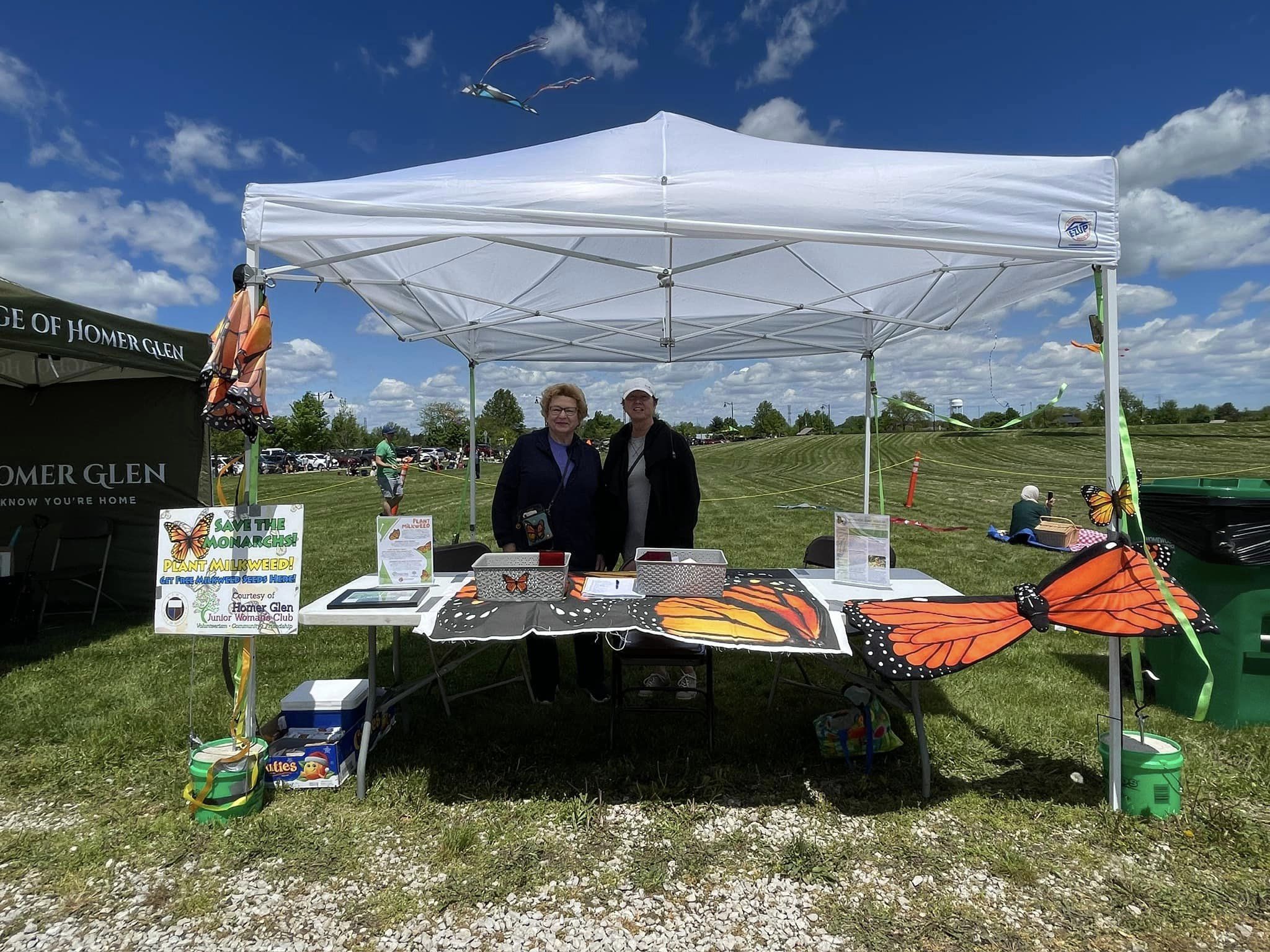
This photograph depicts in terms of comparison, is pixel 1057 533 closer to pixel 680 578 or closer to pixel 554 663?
pixel 554 663

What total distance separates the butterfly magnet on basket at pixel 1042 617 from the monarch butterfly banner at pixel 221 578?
2.01m

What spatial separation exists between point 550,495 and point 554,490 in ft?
0.11

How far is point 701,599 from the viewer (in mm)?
2467

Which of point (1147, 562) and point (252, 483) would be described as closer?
point (1147, 562)

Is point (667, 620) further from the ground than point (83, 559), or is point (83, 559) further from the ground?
point (667, 620)

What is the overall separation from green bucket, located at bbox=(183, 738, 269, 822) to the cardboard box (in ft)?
0.36

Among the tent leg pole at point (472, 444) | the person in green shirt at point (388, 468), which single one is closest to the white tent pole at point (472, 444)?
the tent leg pole at point (472, 444)

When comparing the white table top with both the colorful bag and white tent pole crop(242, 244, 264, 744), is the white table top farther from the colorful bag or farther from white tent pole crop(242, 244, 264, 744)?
the colorful bag

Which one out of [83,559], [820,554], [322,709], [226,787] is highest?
[820,554]

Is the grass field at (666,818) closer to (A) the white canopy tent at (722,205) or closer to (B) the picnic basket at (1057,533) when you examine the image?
(A) the white canopy tent at (722,205)

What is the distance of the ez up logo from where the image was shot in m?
2.17

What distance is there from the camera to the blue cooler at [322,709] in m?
2.64

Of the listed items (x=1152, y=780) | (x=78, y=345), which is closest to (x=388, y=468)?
(x=78, y=345)

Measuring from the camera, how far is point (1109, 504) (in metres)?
2.22
